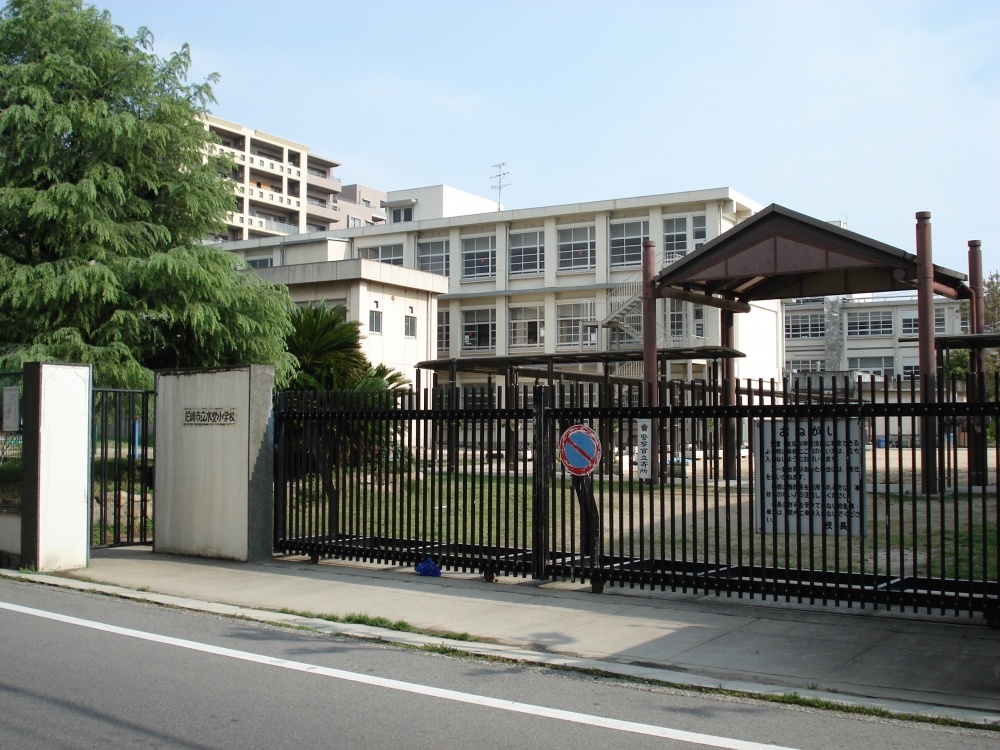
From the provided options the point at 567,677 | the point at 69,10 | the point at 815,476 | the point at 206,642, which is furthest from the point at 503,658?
the point at 69,10

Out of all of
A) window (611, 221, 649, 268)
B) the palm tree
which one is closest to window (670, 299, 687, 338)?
window (611, 221, 649, 268)

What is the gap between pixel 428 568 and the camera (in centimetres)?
1124

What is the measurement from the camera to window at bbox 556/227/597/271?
172 feet

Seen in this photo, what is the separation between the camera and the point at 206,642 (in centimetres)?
812

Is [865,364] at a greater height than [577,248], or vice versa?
[577,248]

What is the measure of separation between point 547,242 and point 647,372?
3354 cm

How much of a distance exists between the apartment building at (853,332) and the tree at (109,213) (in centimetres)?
5681

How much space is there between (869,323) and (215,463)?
68258 mm

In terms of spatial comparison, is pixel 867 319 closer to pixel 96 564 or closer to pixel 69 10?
pixel 69 10

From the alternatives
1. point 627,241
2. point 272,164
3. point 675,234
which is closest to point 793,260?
point 675,234

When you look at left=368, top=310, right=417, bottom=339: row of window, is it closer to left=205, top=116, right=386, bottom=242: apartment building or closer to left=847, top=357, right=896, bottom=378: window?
left=205, top=116, right=386, bottom=242: apartment building

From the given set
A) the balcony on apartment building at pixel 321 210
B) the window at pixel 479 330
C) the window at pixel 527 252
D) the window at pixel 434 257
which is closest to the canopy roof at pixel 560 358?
the window at pixel 527 252

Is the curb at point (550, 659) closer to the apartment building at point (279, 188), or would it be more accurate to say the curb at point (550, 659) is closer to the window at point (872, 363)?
the apartment building at point (279, 188)

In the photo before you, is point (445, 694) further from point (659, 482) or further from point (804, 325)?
point (804, 325)
